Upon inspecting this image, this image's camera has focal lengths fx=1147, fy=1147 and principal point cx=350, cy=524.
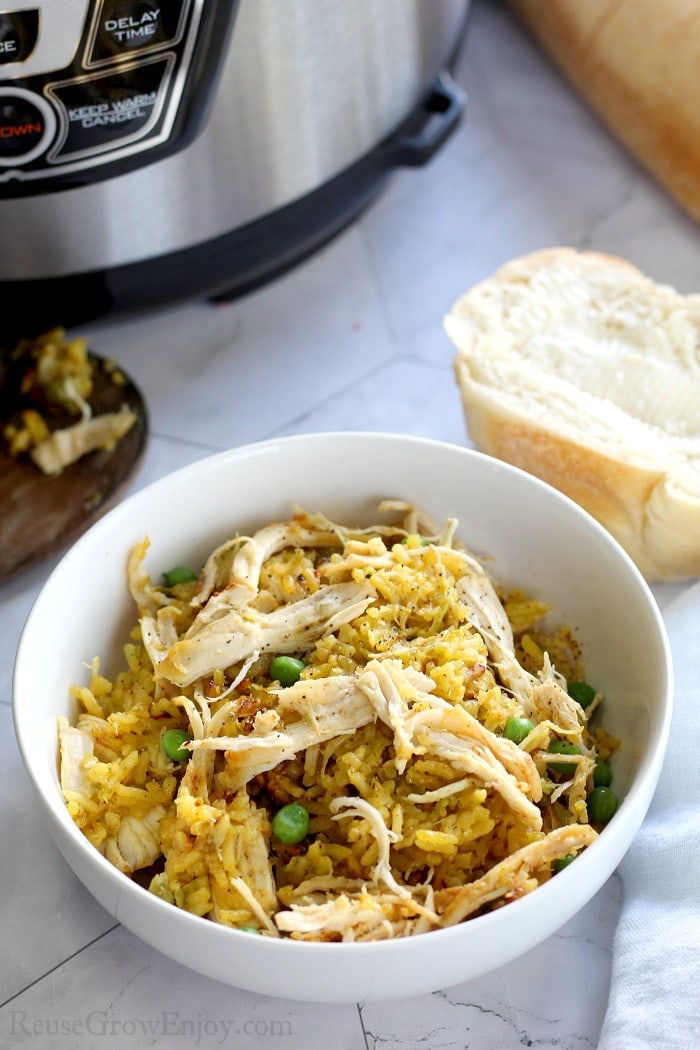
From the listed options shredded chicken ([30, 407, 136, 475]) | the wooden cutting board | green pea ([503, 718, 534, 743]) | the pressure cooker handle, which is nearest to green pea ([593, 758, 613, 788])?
green pea ([503, 718, 534, 743])

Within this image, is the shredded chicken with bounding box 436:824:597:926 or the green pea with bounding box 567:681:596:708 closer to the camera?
the shredded chicken with bounding box 436:824:597:926

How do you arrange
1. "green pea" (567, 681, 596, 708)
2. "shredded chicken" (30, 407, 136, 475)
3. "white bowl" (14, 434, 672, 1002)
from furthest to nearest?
1. "shredded chicken" (30, 407, 136, 475)
2. "green pea" (567, 681, 596, 708)
3. "white bowl" (14, 434, 672, 1002)

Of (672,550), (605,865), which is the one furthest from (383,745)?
(672,550)

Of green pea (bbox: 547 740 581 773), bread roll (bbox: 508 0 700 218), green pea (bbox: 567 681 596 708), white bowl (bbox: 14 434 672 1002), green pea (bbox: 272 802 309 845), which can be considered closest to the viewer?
white bowl (bbox: 14 434 672 1002)

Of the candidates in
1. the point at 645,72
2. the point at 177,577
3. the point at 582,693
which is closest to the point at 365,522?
the point at 177,577

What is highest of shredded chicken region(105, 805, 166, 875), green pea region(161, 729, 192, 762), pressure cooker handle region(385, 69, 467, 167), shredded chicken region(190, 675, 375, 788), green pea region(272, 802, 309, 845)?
pressure cooker handle region(385, 69, 467, 167)

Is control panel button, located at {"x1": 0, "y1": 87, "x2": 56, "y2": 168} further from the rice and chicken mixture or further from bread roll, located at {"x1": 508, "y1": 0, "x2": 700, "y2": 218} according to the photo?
bread roll, located at {"x1": 508, "y1": 0, "x2": 700, "y2": 218}

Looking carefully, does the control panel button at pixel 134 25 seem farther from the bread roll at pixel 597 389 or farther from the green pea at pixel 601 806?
the green pea at pixel 601 806

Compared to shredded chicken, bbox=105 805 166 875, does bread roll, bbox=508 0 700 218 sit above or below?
above
